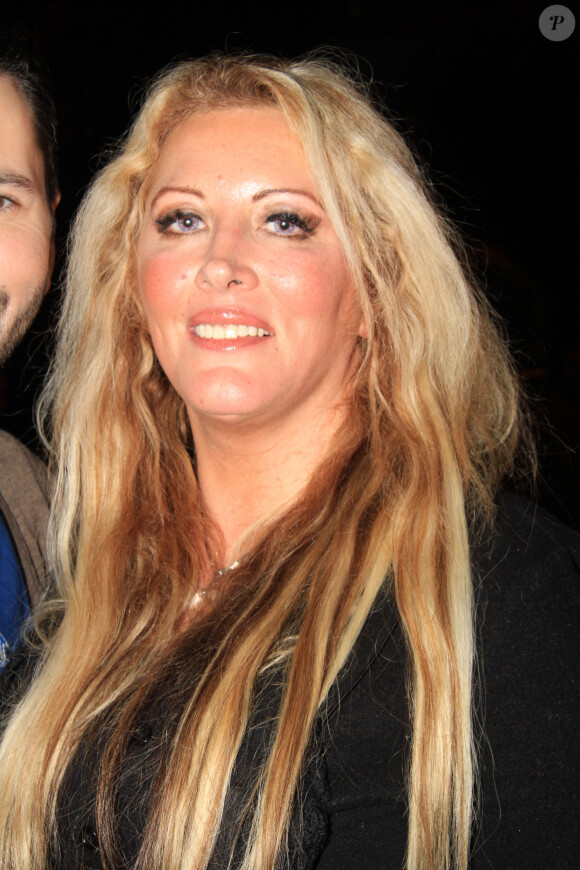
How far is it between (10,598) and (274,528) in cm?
66

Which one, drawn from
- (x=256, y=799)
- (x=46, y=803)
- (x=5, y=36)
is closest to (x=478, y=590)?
(x=256, y=799)

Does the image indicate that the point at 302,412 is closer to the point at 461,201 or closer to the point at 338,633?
the point at 338,633

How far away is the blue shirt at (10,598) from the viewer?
1774 millimetres

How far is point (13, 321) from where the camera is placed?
1.89 metres

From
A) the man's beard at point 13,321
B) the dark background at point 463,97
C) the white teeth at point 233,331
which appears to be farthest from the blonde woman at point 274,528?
the dark background at point 463,97

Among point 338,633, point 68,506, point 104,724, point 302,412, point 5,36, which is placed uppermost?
point 5,36

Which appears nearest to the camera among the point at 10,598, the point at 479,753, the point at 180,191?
the point at 479,753

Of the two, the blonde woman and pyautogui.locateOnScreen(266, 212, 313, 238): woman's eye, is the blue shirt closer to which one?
the blonde woman

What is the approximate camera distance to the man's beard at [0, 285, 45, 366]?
1862mm

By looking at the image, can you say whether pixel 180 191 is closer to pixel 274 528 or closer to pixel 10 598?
pixel 274 528

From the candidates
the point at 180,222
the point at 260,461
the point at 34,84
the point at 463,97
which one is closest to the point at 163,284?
the point at 180,222

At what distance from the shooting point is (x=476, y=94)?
2.87 m

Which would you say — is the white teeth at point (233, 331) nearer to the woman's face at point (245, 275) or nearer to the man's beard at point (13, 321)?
the woman's face at point (245, 275)

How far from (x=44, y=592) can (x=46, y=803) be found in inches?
23.0
